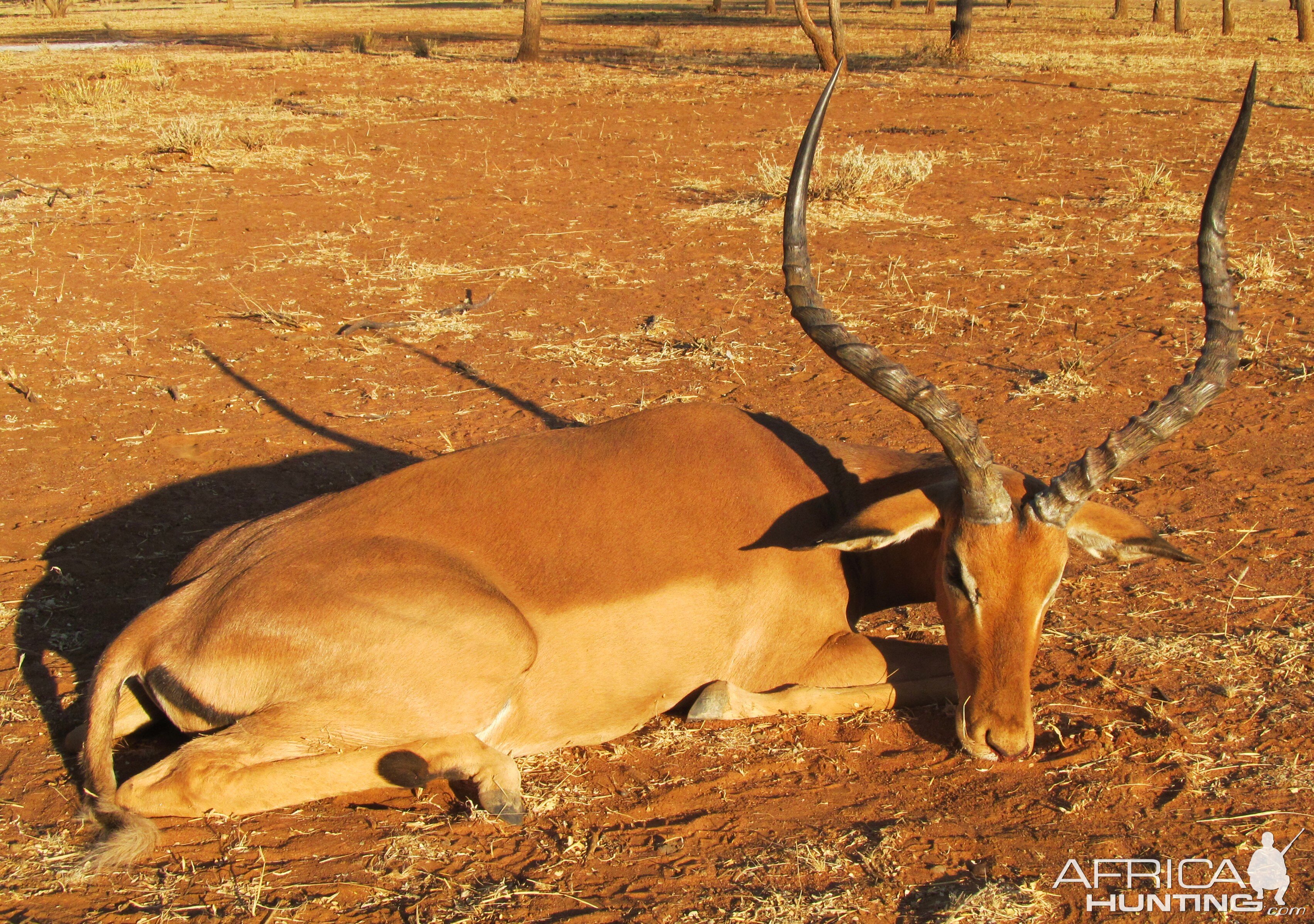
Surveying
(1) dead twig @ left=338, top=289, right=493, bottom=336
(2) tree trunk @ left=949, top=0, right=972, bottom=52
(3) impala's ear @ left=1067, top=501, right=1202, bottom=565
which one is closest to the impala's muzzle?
(3) impala's ear @ left=1067, top=501, right=1202, bottom=565

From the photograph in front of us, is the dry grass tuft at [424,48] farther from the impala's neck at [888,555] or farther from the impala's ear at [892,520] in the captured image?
the impala's ear at [892,520]

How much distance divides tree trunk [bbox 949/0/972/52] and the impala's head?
77.4 ft

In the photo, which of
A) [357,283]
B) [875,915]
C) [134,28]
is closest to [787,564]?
[875,915]

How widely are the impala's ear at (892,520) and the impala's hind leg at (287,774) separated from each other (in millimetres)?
1430

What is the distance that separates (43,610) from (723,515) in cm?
333

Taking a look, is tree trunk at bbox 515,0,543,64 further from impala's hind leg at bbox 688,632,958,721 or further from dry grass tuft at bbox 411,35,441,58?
impala's hind leg at bbox 688,632,958,721

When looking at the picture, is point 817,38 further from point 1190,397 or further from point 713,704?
point 713,704

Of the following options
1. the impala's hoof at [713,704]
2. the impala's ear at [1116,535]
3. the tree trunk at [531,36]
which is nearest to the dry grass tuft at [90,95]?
the tree trunk at [531,36]

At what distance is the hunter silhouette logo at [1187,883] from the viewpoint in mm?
3371

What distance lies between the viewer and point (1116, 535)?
4.28m

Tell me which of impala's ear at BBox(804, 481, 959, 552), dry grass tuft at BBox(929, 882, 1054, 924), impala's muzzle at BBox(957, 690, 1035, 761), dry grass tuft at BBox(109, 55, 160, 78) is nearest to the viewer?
dry grass tuft at BBox(929, 882, 1054, 924)

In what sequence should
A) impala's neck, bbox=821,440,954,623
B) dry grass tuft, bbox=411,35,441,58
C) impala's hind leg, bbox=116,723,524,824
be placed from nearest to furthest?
impala's hind leg, bbox=116,723,524,824, impala's neck, bbox=821,440,954,623, dry grass tuft, bbox=411,35,441,58

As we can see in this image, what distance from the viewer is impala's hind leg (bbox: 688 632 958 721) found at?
4480 millimetres

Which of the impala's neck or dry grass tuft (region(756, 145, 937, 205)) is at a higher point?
dry grass tuft (region(756, 145, 937, 205))
